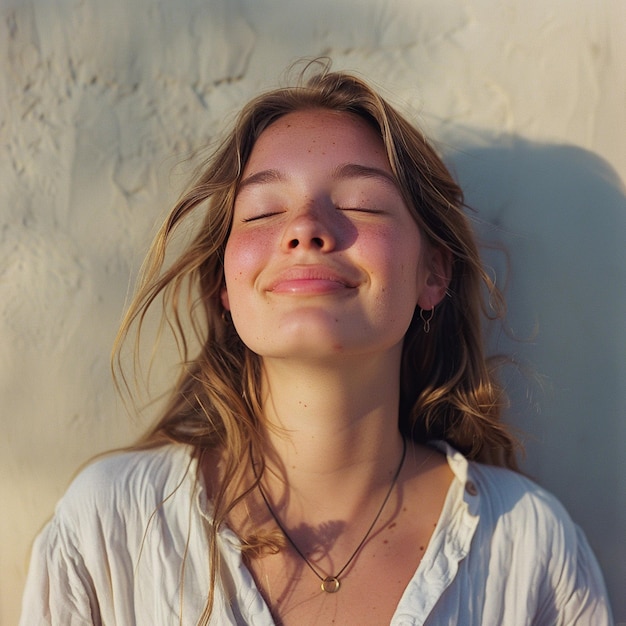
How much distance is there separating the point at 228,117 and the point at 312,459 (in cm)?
88

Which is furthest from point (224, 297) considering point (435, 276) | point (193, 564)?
point (193, 564)

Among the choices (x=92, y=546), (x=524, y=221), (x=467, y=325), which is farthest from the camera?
(x=524, y=221)

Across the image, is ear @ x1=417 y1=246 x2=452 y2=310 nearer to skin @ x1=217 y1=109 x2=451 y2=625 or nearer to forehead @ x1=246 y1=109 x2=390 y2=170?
skin @ x1=217 y1=109 x2=451 y2=625

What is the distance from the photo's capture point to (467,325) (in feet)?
5.60

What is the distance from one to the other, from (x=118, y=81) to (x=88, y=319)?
598 mm

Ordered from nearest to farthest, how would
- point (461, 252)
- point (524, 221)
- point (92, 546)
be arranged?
point (92, 546), point (461, 252), point (524, 221)

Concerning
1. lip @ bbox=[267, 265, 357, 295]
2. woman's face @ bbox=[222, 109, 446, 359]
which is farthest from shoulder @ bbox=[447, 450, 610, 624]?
lip @ bbox=[267, 265, 357, 295]

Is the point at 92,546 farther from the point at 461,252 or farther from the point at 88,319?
the point at 461,252

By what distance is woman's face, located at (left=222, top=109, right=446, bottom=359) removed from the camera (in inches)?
51.0

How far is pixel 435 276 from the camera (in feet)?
5.10

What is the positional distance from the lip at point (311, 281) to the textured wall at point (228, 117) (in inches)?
23.4

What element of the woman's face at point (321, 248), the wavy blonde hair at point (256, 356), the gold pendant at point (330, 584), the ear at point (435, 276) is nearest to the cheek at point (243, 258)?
the woman's face at point (321, 248)

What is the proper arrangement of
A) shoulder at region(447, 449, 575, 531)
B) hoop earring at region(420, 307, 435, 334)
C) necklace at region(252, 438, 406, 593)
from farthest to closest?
hoop earring at region(420, 307, 435, 334)
shoulder at region(447, 449, 575, 531)
necklace at region(252, 438, 406, 593)

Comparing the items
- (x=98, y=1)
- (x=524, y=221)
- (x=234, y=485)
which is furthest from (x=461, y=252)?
(x=98, y=1)
